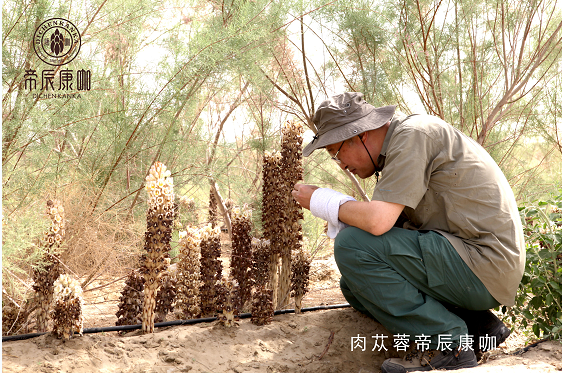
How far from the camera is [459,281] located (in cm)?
241

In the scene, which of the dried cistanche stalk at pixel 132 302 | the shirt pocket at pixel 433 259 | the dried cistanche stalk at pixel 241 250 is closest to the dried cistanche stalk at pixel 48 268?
the dried cistanche stalk at pixel 132 302

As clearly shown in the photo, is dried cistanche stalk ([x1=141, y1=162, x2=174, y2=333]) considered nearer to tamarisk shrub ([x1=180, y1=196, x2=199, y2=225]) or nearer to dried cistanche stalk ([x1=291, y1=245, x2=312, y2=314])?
dried cistanche stalk ([x1=291, y1=245, x2=312, y2=314])

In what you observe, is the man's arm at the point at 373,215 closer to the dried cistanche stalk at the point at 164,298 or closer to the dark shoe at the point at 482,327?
the dark shoe at the point at 482,327

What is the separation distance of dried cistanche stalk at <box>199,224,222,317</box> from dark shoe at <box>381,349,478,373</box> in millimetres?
1142

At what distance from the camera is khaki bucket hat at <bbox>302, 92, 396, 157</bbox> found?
2480mm

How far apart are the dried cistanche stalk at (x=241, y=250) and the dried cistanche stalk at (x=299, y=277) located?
1.09 ft

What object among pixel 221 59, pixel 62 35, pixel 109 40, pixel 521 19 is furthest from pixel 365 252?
pixel 521 19

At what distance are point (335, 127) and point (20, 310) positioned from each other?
2136 mm

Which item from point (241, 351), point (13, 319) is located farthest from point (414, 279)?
point (13, 319)

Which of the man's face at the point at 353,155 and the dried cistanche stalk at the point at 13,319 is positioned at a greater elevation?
the man's face at the point at 353,155

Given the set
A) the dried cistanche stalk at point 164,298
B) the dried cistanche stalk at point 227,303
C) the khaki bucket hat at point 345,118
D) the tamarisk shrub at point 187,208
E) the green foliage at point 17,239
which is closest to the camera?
the green foliage at point 17,239

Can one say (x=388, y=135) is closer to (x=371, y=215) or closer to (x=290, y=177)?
(x=371, y=215)

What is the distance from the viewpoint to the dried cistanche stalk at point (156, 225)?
2523 mm

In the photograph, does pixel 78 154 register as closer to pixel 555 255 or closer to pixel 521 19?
pixel 555 255
